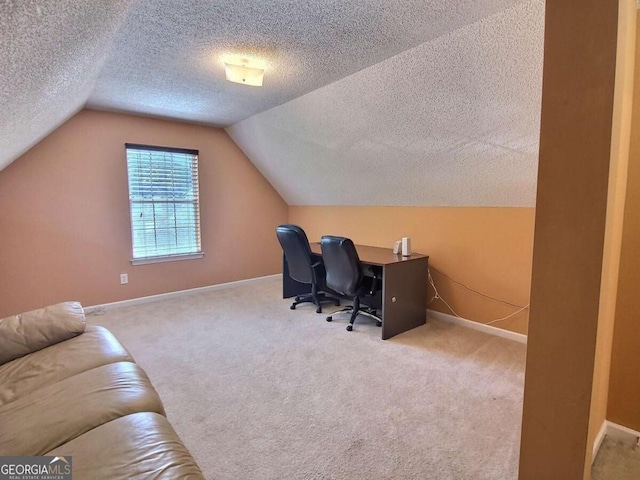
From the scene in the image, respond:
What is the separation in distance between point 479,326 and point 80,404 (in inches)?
128

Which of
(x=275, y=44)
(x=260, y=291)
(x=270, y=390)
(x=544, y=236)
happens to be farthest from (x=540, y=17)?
(x=260, y=291)

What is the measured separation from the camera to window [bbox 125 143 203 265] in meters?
4.18

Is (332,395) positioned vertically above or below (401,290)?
below

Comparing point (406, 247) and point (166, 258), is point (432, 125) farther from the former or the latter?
point (166, 258)

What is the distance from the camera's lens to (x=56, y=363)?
1.64 metres

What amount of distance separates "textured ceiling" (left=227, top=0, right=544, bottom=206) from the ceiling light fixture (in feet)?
2.49

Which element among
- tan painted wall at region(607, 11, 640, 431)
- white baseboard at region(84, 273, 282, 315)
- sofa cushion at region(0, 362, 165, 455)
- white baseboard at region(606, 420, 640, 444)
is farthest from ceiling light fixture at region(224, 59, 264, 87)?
white baseboard at region(606, 420, 640, 444)

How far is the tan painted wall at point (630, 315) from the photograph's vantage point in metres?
1.64

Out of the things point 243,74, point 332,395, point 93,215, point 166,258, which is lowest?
point 332,395

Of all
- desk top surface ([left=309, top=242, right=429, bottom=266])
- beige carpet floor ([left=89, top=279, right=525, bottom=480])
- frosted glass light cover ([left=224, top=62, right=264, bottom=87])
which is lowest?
beige carpet floor ([left=89, top=279, right=525, bottom=480])

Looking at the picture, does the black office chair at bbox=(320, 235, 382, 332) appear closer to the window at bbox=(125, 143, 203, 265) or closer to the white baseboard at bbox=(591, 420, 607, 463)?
the white baseboard at bbox=(591, 420, 607, 463)

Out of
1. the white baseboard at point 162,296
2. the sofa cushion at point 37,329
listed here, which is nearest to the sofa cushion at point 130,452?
the sofa cushion at point 37,329

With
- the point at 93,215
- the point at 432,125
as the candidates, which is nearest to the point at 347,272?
the point at 432,125

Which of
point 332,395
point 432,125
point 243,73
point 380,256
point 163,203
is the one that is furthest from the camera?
point 163,203
